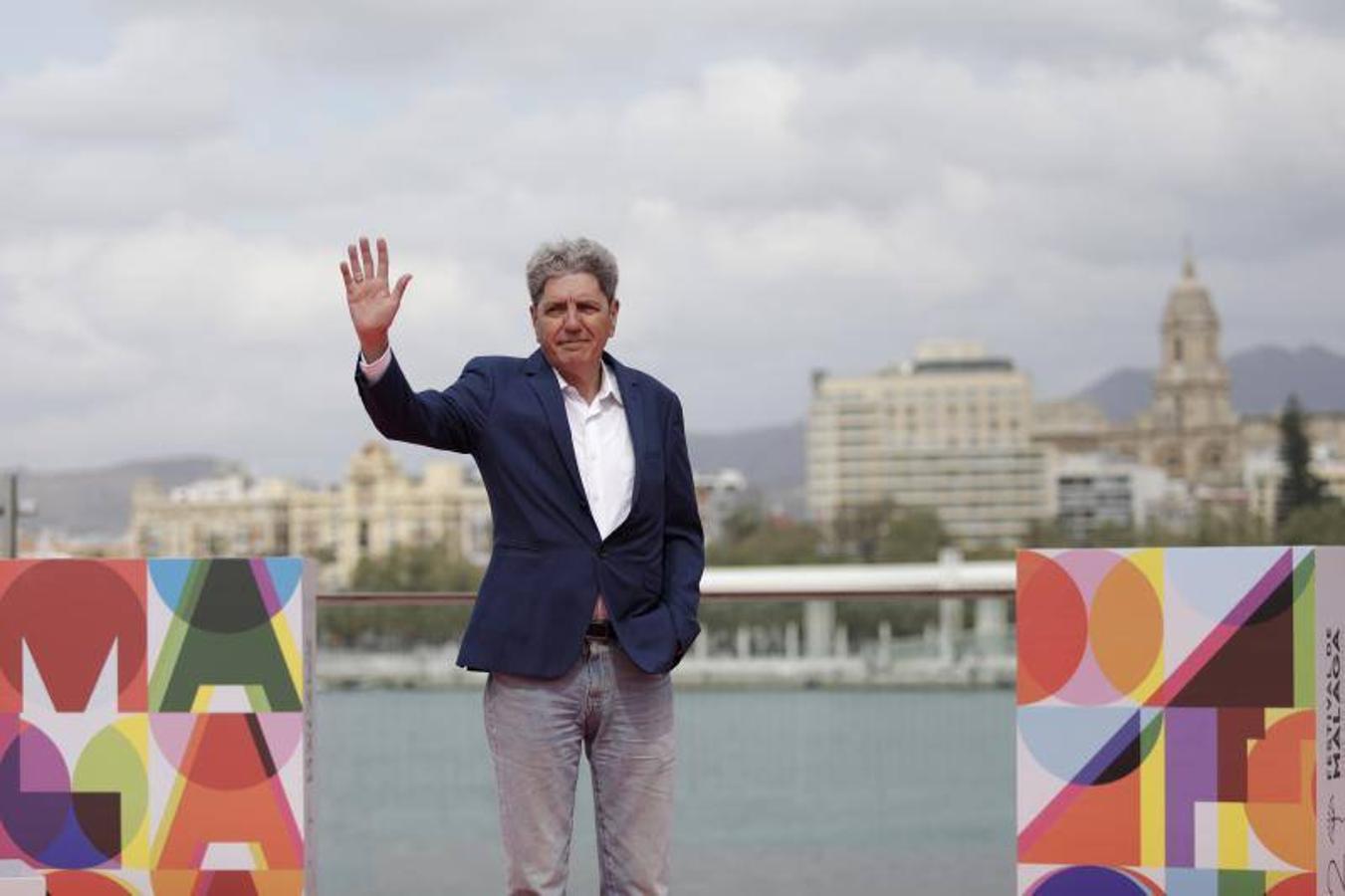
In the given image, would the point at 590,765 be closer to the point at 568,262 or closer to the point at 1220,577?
the point at 568,262

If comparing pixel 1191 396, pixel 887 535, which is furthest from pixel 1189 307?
pixel 887 535

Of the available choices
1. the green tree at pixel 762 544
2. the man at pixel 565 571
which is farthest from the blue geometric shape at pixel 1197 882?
the green tree at pixel 762 544

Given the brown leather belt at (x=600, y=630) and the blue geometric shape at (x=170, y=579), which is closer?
the brown leather belt at (x=600, y=630)

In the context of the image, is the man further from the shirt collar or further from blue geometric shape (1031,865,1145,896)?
blue geometric shape (1031,865,1145,896)

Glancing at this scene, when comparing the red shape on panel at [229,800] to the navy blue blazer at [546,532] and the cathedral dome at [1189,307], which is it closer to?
the navy blue blazer at [546,532]

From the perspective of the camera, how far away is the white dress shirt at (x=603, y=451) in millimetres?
3920

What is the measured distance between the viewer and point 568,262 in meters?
3.89

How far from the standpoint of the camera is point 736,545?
106 metres

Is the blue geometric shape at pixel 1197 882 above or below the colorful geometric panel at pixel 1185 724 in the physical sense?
below

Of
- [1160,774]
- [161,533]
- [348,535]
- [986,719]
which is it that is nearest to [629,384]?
[1160,774]

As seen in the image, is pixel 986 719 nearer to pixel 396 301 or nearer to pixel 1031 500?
pixel 396 301

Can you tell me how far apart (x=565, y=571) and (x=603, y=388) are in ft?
1.08

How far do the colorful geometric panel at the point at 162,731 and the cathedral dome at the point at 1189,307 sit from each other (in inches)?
7030

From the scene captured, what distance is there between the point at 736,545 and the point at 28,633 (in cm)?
10116
